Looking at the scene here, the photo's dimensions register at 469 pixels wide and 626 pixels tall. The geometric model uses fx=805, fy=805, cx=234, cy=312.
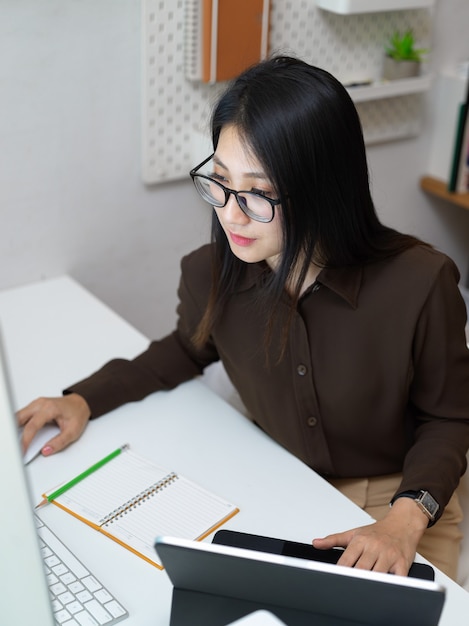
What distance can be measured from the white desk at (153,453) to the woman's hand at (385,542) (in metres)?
0.06

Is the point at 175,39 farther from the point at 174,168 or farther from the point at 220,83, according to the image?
the point at 174,168

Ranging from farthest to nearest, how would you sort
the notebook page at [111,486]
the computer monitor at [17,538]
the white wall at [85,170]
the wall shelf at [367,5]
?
the wall shelf at [367,5] < the white wall at [85,170] < the notebook page at [111,486] < the computer monitor at [17,538]

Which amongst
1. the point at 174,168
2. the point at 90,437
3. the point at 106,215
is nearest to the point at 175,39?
the point at 174,168

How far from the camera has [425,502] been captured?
112 centimetres

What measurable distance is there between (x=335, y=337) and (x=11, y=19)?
930 millimetres

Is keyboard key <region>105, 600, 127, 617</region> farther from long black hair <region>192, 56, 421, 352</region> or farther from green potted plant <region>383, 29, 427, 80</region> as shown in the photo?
green potted plant <region>383, 29, 427, 80</region>

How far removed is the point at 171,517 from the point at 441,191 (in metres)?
1.61

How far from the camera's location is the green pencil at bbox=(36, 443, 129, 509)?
1165 mm

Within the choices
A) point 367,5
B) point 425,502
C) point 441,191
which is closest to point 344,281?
point 425,502

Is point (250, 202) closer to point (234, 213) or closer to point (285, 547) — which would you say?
point (234, 213)

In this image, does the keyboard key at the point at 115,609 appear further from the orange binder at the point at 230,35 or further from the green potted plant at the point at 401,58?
the green potted plant at the point at 401,58

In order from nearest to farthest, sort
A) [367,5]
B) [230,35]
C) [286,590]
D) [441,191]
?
[286,590] → [230,35] → [367,5] → [441,191]

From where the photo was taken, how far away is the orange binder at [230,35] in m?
1.79

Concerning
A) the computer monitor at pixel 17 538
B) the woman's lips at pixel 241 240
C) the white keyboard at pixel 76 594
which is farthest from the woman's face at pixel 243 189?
the computer monitor at pixel 17 538
